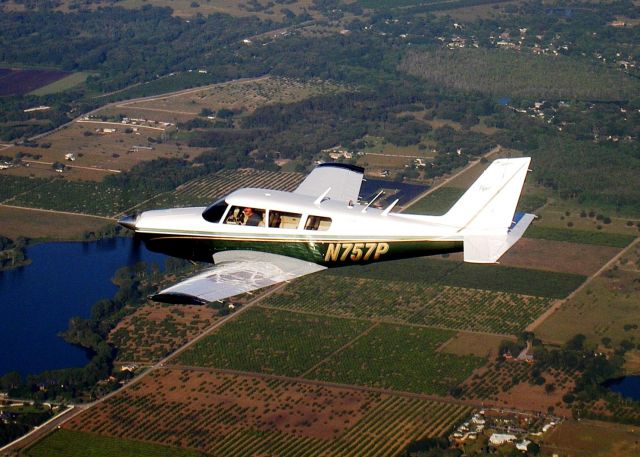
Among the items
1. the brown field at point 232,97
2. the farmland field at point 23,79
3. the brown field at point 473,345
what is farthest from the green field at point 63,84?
A: the brown field at point 473,345

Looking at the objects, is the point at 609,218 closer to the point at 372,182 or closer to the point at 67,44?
the point at 372,182

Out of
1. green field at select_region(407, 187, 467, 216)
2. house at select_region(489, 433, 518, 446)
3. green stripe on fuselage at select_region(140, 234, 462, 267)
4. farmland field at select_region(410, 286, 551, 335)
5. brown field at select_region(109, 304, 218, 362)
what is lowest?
brown field at select_region(109, 304, 218, 362)

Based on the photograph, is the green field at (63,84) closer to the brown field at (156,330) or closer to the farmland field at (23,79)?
the farmland field at (23,79)

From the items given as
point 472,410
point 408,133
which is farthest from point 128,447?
point 408,133

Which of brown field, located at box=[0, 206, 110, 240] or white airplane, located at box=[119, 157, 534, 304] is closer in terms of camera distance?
white airplane, located at box=[119, 157, 534, 304]

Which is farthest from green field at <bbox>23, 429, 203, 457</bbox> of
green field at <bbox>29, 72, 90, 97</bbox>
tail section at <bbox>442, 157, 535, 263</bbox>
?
green field at <bbox>29, 72, 90, 97</bbox>

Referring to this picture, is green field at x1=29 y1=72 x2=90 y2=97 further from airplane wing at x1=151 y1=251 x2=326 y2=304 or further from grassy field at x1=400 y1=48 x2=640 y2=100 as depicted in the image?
airplane wing at x1=151 y1=251 x2=326 y2=304
